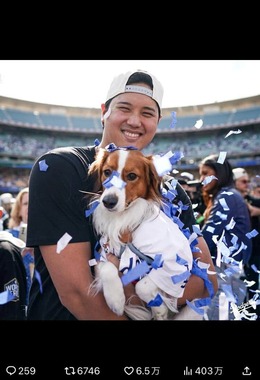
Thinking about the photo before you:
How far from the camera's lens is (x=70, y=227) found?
1.15 m

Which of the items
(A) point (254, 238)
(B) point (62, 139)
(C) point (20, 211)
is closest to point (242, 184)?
(A) point (254, 238)

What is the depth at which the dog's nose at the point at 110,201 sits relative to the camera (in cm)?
118

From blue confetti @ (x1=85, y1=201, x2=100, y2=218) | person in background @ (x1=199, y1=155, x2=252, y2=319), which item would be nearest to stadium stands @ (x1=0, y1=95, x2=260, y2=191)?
person in background @ (x1=199, y1=155, x2=252, y2=319)

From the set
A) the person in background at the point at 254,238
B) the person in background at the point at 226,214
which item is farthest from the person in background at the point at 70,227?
the person in background at the point at 254,238

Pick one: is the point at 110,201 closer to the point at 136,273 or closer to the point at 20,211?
the point at 136,273

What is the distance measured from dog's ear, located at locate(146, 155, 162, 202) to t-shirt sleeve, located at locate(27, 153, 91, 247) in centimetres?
24

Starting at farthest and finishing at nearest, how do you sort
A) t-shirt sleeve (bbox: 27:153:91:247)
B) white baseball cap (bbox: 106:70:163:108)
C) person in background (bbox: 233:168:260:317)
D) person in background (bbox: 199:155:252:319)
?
person in background (bbox: 233:168:260:317), person in background (bbox: 199:155:252:319), white baseball cap (bbox: 106:70:163:108), t-shirt sleeve (bbox: 27:153:91:247)

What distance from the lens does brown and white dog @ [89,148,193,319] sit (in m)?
1.17

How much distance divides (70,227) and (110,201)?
0.15m

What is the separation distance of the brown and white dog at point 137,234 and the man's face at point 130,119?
6 cm
